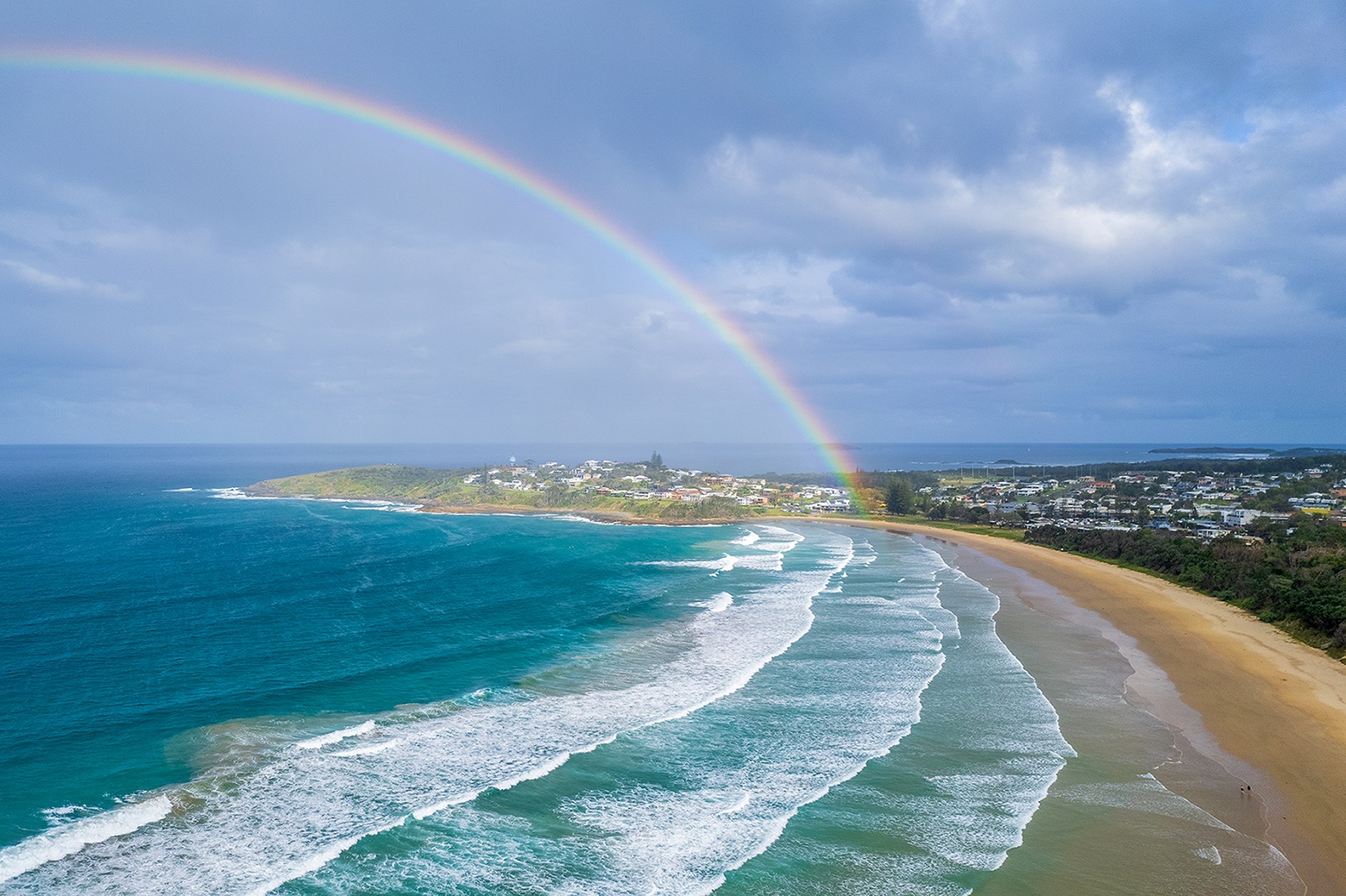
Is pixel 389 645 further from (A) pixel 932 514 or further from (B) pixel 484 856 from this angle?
(A) pixel 932 514

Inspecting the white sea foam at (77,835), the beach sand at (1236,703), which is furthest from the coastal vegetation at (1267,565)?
the white sea foam at (77,835)

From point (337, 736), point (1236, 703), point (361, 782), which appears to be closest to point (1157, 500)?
point (1236, 703)

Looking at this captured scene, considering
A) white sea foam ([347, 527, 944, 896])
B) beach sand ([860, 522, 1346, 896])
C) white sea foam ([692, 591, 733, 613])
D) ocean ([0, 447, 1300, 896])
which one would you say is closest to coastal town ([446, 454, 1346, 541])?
beach sand ([860, 522, 1346, 896])

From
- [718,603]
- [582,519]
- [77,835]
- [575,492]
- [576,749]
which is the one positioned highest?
[575,492]

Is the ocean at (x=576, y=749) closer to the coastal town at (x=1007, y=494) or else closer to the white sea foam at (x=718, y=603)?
the white sea foam at (x=718, y=603)

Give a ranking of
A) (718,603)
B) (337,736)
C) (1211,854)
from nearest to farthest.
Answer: (1211,854), (337,736), (718,603)

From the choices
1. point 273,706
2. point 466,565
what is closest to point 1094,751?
point 273,706

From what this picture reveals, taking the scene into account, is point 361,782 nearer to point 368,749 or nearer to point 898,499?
point 368,749
